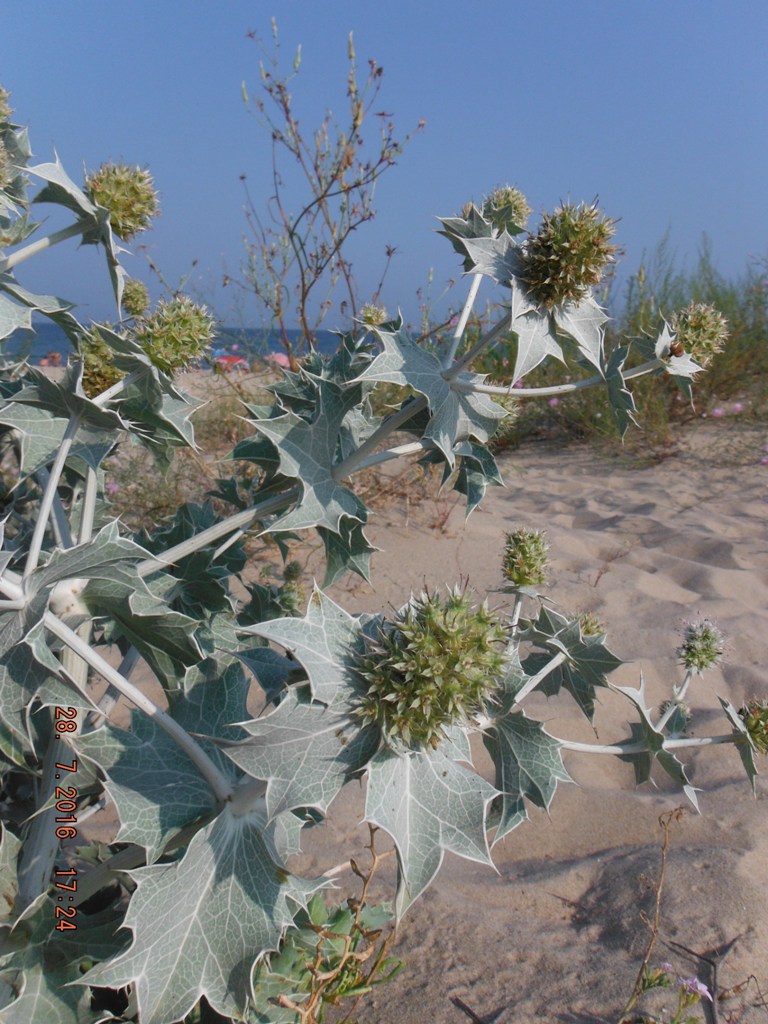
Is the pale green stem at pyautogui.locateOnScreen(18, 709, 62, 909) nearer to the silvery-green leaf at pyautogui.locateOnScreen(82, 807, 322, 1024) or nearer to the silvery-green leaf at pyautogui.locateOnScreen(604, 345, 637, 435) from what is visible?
the silvery-green leaf at pyautogui.locateOnScreen(82, 807, 322, 1024)

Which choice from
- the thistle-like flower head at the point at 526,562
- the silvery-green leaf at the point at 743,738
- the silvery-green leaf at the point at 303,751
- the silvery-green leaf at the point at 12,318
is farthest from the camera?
the thistle-like flower head at the point at 526,562

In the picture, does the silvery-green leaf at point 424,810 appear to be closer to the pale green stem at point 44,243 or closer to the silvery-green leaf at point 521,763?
the silvery-green leaf at point 521,763

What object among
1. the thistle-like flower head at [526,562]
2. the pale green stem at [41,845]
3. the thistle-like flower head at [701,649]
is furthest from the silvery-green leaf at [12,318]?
the thistle-like flower head at [701,649]

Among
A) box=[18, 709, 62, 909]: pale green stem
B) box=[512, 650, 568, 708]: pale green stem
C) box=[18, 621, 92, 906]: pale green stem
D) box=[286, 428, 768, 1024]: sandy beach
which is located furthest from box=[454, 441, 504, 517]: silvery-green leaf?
box=[18, 709, 62, 909]: pale green stem

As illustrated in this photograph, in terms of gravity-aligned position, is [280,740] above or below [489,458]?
below

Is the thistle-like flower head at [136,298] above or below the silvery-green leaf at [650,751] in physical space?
above

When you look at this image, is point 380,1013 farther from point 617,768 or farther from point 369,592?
point 369,592

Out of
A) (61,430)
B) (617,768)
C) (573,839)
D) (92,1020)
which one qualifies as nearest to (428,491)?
(617,768)

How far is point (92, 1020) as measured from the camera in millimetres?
1089

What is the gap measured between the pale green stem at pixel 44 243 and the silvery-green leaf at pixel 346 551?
66 cm

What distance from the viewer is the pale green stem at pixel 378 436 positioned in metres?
1.26

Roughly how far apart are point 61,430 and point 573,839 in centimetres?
172

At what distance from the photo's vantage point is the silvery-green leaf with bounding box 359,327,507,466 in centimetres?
116

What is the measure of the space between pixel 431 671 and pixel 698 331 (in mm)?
995
